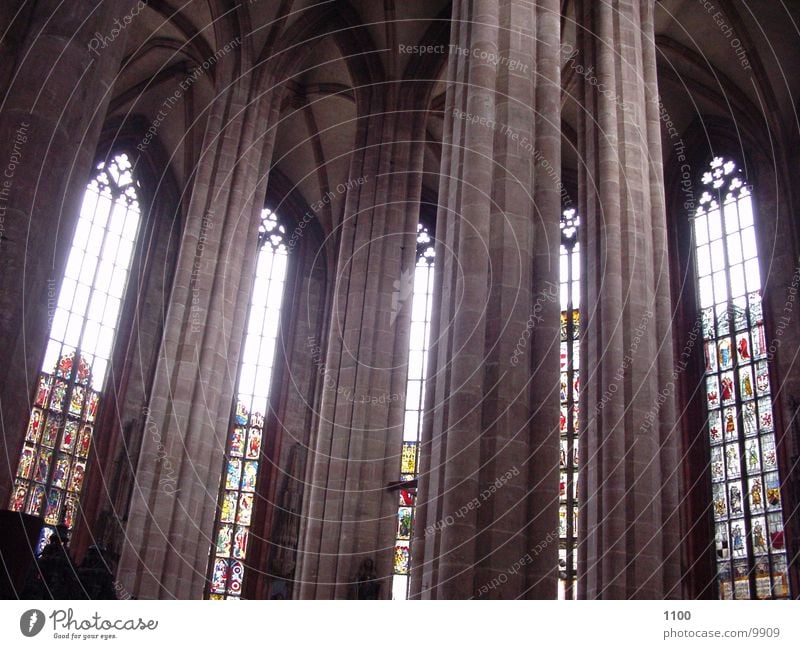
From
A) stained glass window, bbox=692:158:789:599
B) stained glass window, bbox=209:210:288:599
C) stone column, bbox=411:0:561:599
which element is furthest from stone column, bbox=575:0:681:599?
stained glass window, bbox=209:210:288:599

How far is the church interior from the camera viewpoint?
29.8 feet

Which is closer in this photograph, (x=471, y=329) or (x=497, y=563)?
(x=497, y=563)

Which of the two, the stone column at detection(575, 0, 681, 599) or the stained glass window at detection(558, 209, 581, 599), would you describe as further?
the stained glass window at detection(558, 209, 581, 599)

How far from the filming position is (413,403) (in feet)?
82.2

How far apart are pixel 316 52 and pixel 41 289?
1612cm

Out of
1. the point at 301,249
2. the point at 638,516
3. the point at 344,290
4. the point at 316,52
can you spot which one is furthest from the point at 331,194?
the point at 638,516

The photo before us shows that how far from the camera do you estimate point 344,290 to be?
19.3 metres

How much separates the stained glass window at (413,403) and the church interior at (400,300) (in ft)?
0.42

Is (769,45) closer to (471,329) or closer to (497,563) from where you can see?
(471,329)
